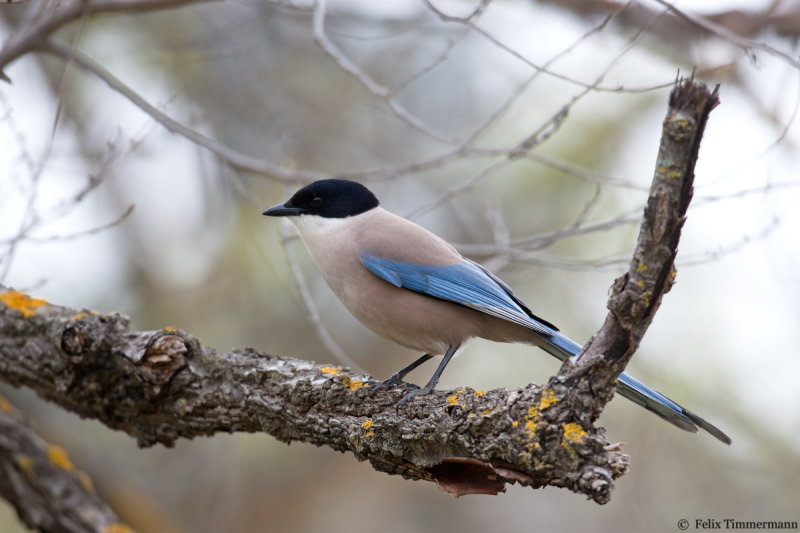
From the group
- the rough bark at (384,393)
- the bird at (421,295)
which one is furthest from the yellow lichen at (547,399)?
the bird at (421,295)

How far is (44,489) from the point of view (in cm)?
305

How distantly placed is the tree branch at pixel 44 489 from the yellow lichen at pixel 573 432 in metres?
1.76

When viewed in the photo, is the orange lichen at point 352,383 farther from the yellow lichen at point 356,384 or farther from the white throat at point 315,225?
the white throat at point 315,225

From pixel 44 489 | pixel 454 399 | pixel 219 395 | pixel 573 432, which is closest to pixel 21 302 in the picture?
pixel 219 395

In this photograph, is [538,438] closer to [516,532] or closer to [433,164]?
[433,164]

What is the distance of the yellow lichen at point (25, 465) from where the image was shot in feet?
10.2

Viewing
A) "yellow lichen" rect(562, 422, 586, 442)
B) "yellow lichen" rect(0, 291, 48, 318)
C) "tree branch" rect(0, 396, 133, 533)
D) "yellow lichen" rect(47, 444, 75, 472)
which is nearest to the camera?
"yellow lichen" rect(562, 422, 586, 442)

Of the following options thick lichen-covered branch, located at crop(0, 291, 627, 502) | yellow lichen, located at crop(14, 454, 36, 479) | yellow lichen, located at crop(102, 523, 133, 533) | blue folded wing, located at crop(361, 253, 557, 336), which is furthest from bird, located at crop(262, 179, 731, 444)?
yellow lichen, located at crop(14, 454, 36, 479)

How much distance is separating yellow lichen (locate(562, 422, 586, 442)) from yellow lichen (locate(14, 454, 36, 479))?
207cm

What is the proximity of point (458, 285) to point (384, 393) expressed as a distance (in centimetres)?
92

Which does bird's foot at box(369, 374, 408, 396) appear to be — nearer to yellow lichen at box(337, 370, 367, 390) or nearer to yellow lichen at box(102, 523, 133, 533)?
yellow lichen at box(337, 370, 367, 390)

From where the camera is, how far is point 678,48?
6.34m

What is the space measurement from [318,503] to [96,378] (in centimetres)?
484

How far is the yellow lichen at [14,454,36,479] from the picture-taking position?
309 cm
